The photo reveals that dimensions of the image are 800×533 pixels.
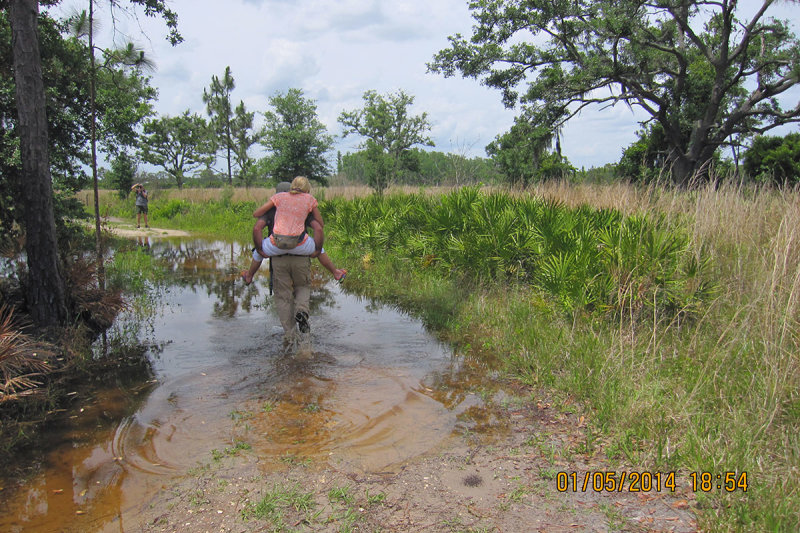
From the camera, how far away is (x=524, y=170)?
2967 centimetres

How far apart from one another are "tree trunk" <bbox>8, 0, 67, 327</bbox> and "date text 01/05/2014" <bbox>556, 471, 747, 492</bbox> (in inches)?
240

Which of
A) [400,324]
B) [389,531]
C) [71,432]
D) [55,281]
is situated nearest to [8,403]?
[71,432]

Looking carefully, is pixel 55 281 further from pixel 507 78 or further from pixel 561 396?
pixel 507 78

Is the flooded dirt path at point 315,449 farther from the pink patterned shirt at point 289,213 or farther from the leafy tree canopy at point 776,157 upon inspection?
the leafy tree canopy at point 776,157

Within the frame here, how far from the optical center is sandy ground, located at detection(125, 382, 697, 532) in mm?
3113

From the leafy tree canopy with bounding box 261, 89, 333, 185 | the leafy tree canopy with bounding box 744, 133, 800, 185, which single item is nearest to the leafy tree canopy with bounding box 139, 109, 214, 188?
the leafy tree canopy with bounding box 261, 89, 333, 185

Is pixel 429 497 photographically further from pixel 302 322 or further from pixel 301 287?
pixel 301 287

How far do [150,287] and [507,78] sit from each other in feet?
73.0

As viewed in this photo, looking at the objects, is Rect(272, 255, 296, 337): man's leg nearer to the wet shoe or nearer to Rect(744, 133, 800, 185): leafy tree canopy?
the wet shoe

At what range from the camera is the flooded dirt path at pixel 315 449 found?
10.6 ft

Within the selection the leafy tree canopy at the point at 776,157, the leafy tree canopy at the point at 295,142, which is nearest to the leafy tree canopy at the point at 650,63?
the leafy tree canopy at the point at 776,157

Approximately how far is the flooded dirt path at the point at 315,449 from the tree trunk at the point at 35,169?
1.28m

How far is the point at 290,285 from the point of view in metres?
6.64
